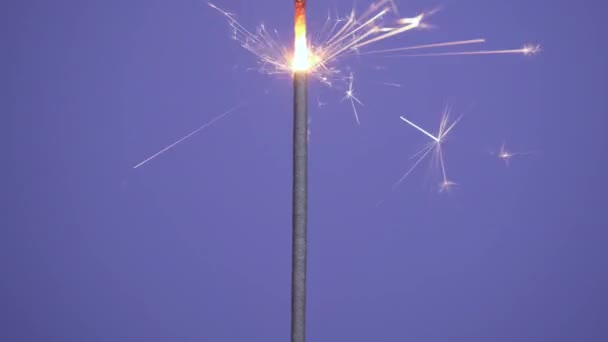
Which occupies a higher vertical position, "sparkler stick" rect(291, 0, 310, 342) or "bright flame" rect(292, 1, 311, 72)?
"bright flame" rect(292, 1, 311, 72)

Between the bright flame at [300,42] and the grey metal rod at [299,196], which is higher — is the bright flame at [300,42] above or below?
above

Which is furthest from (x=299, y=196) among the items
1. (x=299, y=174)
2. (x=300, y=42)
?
(x=300, y=42)

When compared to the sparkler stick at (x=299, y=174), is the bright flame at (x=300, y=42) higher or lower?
higher

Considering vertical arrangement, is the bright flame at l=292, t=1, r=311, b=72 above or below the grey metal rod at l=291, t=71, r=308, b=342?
above

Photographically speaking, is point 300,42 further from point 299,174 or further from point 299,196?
point 299,196
